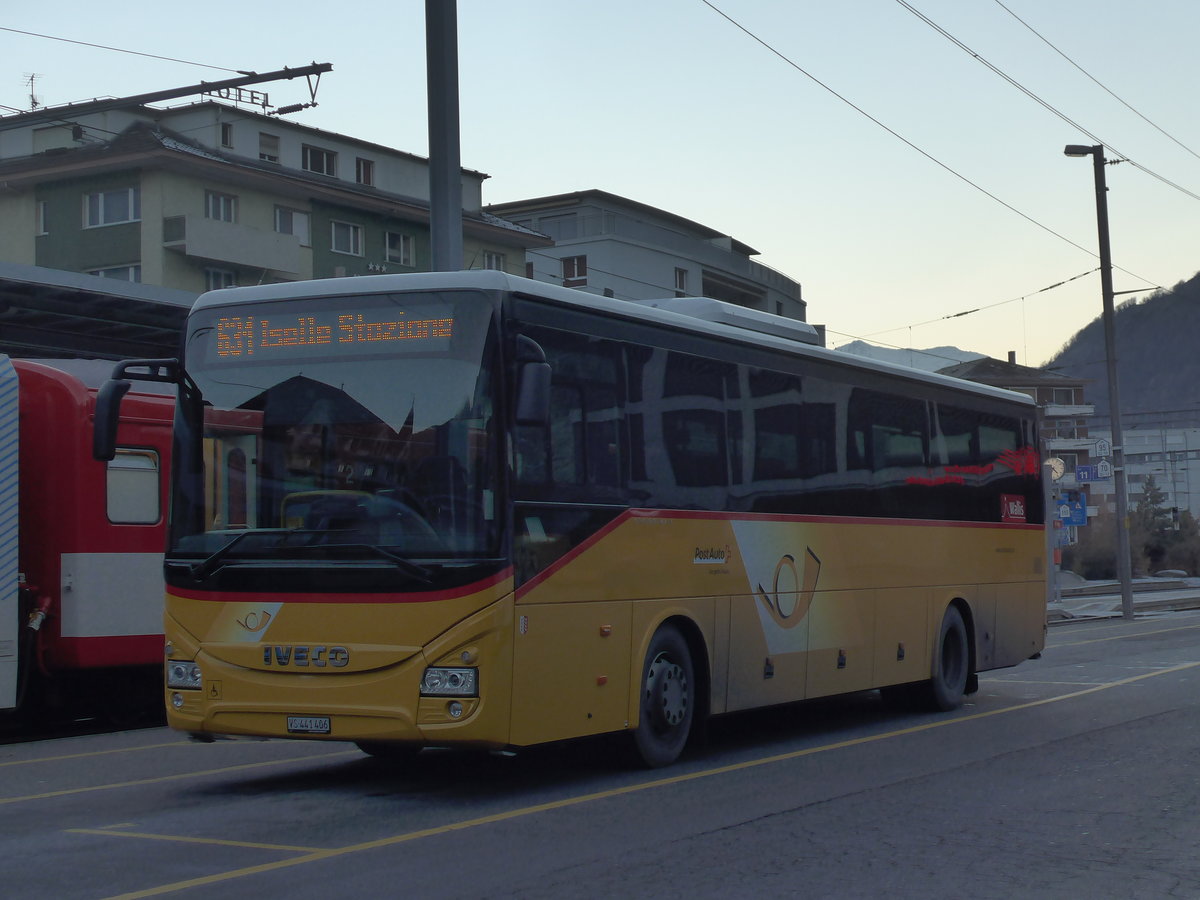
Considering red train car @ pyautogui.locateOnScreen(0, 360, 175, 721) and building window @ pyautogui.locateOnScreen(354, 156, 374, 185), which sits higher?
building window @ pyautogui.locateOnScreen(354, 156, 374, 185)

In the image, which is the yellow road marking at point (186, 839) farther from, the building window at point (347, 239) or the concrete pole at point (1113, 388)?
the building window at point (347, 239)

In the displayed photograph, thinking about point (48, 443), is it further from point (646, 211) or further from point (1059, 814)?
point (646, 211)

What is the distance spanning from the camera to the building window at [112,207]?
4719 centimetres

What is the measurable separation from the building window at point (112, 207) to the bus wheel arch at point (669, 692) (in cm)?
3929

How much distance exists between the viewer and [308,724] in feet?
30.5

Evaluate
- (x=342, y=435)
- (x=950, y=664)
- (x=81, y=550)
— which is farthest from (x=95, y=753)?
(x=950, y=664)

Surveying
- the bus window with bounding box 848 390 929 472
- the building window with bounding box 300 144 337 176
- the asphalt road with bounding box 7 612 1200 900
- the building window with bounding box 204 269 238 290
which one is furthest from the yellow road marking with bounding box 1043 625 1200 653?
the building window with bounding box 300 144 337 176

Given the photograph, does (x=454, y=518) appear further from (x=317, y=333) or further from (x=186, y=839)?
(x=186, y=839)

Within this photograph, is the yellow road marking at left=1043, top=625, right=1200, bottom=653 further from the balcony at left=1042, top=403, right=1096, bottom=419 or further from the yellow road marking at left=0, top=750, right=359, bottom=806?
the balcony at left=1042, top=403, right=1096, bottom=419

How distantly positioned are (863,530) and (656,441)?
3.57 meters

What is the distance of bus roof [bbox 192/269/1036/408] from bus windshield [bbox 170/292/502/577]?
83 millimetres

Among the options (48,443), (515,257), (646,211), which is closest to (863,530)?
(48,443)

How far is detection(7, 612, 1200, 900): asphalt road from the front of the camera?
7.04 m

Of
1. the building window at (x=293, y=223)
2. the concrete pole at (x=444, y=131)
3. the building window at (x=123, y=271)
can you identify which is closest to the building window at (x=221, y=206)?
the building window at (x=293, y=223)
